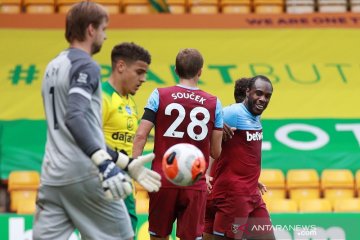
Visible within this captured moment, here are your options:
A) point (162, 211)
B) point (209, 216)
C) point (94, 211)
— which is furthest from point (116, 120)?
point (209, 216)

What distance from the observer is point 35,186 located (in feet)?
40.0

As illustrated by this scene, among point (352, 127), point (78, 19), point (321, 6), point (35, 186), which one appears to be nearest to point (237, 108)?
point (78, 19)

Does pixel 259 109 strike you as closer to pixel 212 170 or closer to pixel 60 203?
pixel 212 170

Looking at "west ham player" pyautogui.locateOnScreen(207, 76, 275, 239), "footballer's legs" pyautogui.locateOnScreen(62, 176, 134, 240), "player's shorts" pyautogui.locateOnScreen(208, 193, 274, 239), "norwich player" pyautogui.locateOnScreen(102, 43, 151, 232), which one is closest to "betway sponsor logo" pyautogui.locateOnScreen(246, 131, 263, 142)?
"west ham player" pyautogui.locateOnScreen(207, 76, 275, 239)

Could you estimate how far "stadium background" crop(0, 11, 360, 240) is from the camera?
1327cm

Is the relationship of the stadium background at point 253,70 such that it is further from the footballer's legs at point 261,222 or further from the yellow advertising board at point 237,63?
the footballer's legs at point 261,222

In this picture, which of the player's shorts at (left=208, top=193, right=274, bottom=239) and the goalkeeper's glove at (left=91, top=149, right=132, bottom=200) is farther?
the player's shorts at (left=208, top=193, right=274, bottom=239)

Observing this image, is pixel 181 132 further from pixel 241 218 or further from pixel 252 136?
pixel 241 218

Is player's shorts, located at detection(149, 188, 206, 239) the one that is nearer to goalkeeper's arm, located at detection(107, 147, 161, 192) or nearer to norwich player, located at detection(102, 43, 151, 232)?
norwich player, located at detection(102, 43, 151, 232)

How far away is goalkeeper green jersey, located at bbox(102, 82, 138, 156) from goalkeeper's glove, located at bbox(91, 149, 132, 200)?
4.80 ft

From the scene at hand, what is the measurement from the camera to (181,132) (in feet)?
22.6

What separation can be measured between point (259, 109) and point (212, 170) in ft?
2.45

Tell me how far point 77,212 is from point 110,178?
0.46 meters

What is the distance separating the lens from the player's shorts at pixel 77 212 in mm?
4988
